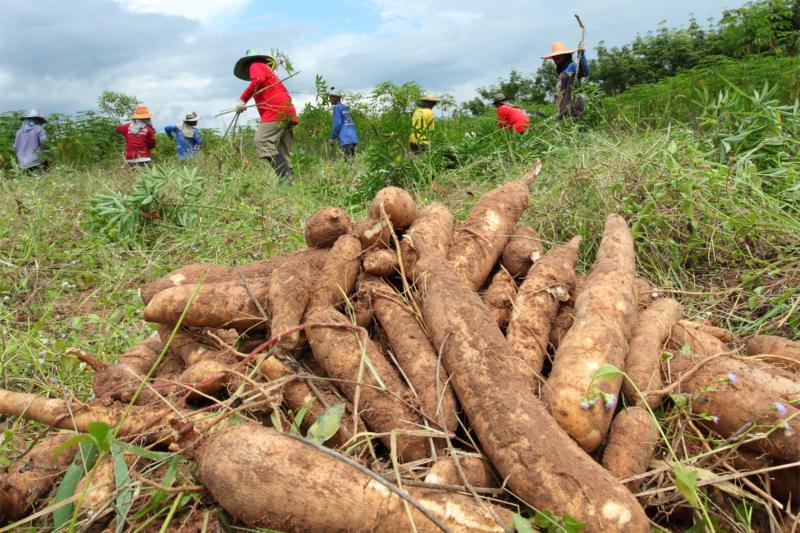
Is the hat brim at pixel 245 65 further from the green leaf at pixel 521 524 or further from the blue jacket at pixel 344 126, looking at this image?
the green leaf at pixel 521 524

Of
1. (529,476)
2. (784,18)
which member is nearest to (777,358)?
(529,476)

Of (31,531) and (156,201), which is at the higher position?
(156,201)

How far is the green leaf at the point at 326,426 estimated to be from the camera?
1.72 meters

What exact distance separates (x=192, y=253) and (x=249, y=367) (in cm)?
346

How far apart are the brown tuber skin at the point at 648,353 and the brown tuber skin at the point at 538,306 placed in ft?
1.10

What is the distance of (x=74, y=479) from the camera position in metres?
1.87

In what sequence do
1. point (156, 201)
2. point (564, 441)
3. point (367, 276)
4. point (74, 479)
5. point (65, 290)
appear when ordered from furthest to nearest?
point (156, 201) < point (65, 290) < point (367, 276) < point (74, 479) < point (564, 441)

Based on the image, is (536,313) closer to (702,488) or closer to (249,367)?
(702,488)

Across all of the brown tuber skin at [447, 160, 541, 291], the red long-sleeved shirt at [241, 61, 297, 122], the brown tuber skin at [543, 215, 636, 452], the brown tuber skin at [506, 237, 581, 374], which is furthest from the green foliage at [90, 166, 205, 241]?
the brown tuber skin at [543, 215, 636, 452]

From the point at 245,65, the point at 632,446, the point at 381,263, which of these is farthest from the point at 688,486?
the point at 245,65

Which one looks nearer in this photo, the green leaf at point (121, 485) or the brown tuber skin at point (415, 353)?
the green leaf at point (121, 485)

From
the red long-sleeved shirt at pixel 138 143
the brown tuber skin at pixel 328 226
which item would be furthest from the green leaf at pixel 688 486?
the red long-sleeved shirt at pixel 138 143

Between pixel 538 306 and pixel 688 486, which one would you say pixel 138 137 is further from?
pixel 688 486

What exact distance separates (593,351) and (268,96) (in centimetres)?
725
